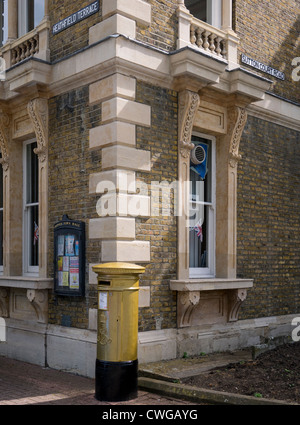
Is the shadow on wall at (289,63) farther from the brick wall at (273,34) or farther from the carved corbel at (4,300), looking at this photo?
the carved corbel at (4,300)

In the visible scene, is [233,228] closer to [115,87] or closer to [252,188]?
[252,188]

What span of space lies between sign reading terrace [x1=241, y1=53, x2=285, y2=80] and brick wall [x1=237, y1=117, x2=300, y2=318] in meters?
0.98

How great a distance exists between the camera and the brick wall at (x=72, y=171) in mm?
7977

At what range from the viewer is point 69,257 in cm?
826

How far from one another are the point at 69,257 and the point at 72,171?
131 cm

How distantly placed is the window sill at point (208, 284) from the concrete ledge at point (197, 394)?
1579 millimetres

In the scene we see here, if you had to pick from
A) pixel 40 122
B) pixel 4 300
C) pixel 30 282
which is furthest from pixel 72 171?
pixel 4 300

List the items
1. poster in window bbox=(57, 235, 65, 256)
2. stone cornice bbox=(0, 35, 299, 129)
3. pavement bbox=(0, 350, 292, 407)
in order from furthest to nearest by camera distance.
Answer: poster in window bbox=(57, 235, 65, 256)
stone cornice bbox=(0, 35, 299, 129)
pavement bbox=(0, 350, 292, 407)

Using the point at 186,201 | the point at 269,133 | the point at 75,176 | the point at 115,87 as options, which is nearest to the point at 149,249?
the point at 186,201

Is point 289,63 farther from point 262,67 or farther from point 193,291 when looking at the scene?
point 193,291

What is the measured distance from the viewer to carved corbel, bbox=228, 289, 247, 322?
9.03 m

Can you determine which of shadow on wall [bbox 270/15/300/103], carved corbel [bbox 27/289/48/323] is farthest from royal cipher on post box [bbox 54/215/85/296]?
shadow on wall [bbox 270/15/300/103]

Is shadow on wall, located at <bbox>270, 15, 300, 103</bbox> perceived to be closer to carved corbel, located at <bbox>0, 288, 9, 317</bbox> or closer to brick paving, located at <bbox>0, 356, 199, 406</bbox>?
carved corbel, located at <bbox>0, 288, 9, 317</bbox>

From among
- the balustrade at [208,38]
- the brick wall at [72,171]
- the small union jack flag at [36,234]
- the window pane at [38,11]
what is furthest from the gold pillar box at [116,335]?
the window pane at [38,11]
